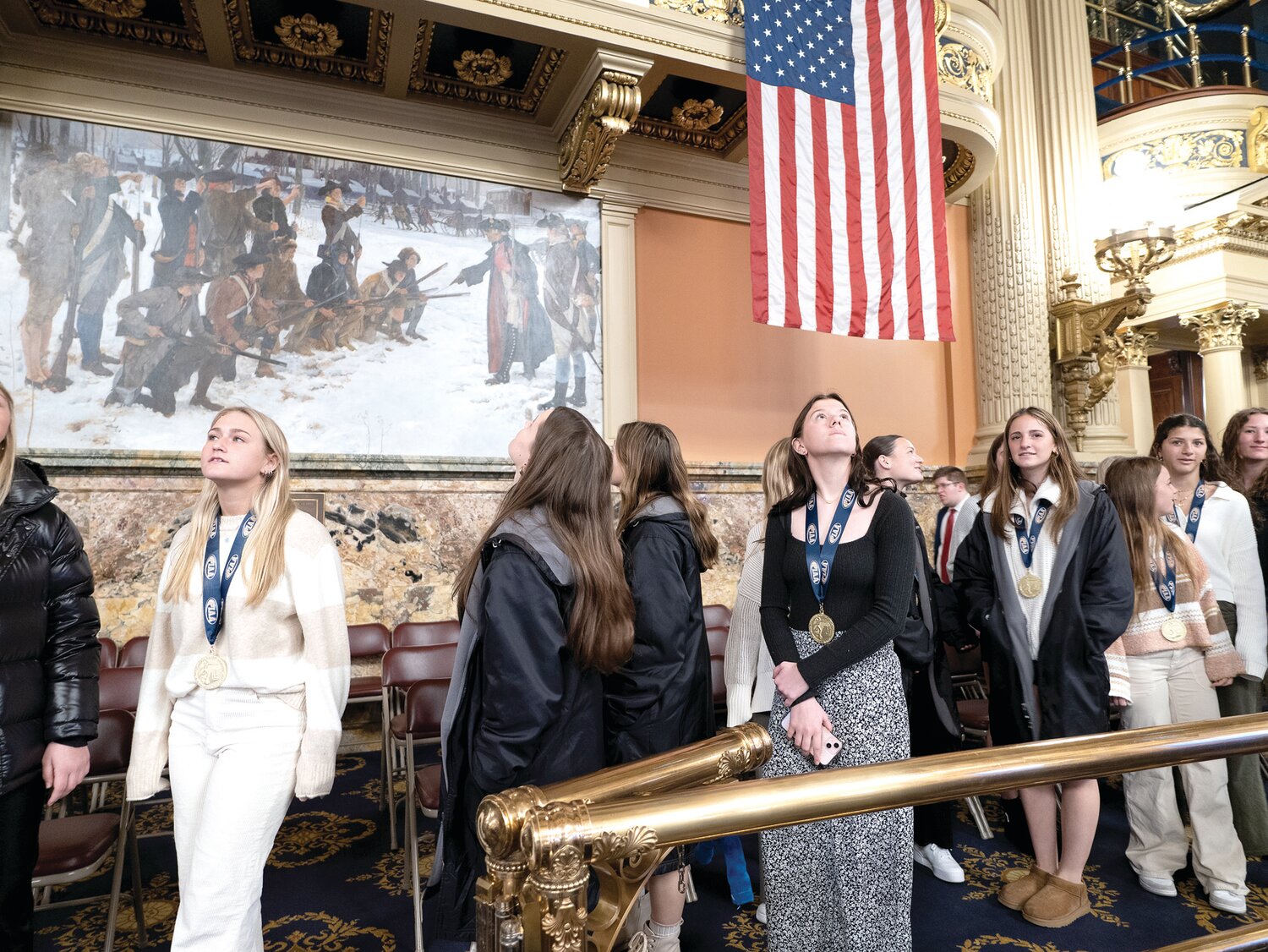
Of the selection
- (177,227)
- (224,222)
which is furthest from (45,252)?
(224,222)

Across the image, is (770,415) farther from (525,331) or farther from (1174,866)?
(1174,866)

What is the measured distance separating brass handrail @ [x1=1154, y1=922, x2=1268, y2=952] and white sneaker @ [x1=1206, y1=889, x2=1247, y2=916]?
2707 mm

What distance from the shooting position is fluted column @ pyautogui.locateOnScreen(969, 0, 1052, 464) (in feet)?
25.3

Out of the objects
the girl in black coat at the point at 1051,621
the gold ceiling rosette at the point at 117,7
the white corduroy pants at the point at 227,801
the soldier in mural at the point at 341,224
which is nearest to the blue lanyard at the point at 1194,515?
the girl in black coat at the point at 1051,621

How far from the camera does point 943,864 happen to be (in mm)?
3215

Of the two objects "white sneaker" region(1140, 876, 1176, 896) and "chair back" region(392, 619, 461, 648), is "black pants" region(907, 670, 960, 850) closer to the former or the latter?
"white sneaker" region(1140, 876, 1176, 896)

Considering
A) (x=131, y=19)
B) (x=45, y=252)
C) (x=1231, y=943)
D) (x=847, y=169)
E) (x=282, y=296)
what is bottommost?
(x=1231, y=943)

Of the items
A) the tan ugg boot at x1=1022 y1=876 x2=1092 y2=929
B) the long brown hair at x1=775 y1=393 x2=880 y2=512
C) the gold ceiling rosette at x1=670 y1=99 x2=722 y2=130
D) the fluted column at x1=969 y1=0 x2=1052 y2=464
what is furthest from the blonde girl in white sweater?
the fluted column at x1=969 y1=0 x2=1052 y2=464

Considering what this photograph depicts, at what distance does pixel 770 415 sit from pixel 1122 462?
387 centimetres

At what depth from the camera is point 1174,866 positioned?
3049mm

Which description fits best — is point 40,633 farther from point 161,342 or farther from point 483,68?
point 483,68

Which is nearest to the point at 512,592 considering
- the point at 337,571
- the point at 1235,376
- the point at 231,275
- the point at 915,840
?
the point at 337,571

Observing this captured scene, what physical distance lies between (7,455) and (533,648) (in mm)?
1537

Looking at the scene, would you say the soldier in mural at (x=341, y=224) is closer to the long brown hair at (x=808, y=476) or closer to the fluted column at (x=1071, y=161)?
the long brown hair at (x=808, y=476)
